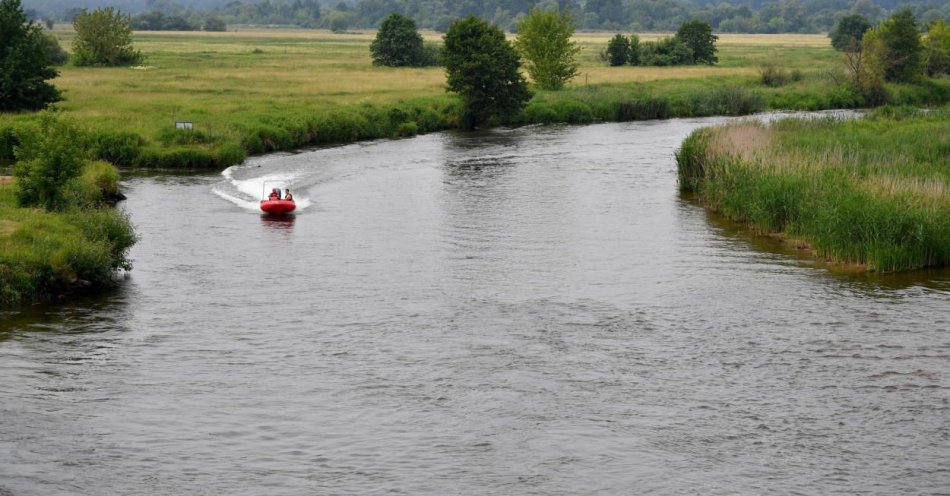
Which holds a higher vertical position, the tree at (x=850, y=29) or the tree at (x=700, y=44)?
the tree at (x=850, y=29)

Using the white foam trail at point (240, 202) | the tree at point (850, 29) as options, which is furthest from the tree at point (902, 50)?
the white foam trail at point (240, 202)

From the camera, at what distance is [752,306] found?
31688 mm

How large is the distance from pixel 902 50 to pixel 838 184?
62.8m

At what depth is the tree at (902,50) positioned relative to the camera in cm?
9619

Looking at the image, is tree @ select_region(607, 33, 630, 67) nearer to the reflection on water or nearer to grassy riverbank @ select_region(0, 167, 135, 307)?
the reflection on water

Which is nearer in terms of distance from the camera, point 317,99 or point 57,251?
point 57,251

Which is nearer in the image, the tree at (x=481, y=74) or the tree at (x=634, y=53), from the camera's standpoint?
the tree at (x=481, y=74)

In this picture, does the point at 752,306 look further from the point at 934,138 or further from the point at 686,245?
the point at 934,138

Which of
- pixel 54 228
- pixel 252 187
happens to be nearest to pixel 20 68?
pixel 252 187

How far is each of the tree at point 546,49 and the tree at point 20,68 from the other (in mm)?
40621

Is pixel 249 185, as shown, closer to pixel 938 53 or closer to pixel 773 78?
pixel 773 78

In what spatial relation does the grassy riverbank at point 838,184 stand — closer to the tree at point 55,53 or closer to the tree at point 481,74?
the tree at point 481,74

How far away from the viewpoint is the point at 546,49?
9606cm

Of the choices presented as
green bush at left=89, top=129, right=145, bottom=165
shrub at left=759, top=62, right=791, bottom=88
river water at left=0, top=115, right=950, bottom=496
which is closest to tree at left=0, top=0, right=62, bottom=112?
green bush at left=89, top=129, right=145, bottom=165
